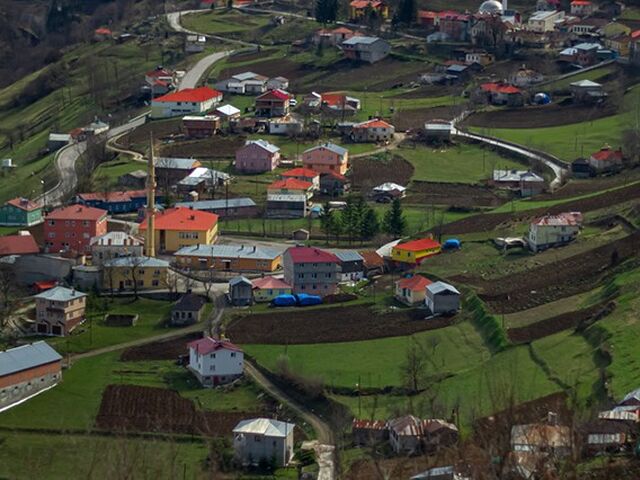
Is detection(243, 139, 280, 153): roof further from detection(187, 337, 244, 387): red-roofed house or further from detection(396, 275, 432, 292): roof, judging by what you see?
detection(187, 337, 244, 387): red-roofed house

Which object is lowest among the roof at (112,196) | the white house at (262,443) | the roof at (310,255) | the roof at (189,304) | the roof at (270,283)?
the roof at (112,196)

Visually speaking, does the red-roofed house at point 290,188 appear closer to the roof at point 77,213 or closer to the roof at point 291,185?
the roof at point 291,185

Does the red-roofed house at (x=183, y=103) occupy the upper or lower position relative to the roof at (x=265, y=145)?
lower

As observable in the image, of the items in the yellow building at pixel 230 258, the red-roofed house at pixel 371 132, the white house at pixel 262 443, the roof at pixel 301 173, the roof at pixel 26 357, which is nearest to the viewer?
the white house at pixel 262 443

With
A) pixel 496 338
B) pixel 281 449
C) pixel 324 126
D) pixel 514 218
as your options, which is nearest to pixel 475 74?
pixel 324 126

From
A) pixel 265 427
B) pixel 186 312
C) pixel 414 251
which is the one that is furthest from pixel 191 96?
pixel 265 427

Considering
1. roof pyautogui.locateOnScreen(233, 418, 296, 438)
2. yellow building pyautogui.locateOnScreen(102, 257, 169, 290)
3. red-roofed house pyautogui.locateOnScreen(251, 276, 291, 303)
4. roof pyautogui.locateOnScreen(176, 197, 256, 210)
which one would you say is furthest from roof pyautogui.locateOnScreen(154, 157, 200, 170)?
roof pyautogui.locateOnScreen(233, 418, 296, 438)

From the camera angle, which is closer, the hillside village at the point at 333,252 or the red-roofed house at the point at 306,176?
the hillside village at the point at 333,252

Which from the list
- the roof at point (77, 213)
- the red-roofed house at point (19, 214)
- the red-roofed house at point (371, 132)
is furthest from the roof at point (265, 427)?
the red-roofed house at point (371, 132)

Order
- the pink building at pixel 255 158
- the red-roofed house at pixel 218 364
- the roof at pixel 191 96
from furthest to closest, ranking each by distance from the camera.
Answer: the roof at pixel 191 96, the pink building at pixel 255 158, the red-roofed house at pixel 218 364
